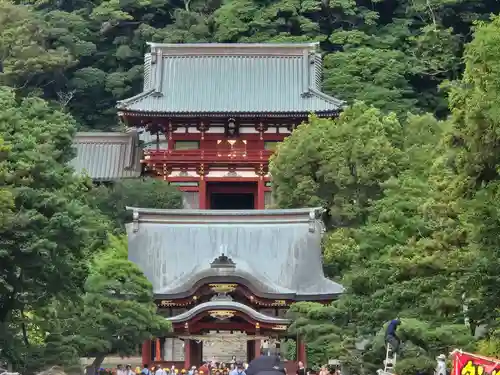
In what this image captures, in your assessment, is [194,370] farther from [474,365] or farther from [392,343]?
[474,365]

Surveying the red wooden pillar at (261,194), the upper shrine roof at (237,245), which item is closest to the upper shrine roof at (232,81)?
the red wooden pillar at (261,194)

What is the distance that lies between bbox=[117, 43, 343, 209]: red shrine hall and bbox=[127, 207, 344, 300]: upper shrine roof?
748 cm

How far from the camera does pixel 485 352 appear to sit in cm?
2062

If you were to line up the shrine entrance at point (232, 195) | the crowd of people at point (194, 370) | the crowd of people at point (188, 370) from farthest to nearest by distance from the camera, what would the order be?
1. the shrine entrance at point (232, 195)
2. the crowd of people at point (188, 370)
3. the crowd of people at point (194, 370)

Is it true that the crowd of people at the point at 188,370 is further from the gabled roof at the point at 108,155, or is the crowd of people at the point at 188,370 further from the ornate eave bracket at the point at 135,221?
the gabled roof at the point at 108,155

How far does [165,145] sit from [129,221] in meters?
7.24

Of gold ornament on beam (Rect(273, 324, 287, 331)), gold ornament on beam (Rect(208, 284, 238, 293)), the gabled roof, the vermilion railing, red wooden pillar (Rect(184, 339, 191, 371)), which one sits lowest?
red wooden pillar (Rect(184, 339, 191, 371))

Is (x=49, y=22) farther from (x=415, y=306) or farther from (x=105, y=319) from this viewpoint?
(x=415, y=306)

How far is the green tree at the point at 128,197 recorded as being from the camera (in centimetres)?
4669

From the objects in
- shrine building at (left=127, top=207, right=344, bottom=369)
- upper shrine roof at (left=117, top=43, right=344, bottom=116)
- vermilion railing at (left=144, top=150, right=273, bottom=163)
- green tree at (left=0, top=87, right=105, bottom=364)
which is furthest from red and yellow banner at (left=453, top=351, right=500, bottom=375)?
upper shrine roof at (left=117, top=43, right=344, bottom=116)

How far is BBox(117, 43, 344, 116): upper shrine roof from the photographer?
51.3 m

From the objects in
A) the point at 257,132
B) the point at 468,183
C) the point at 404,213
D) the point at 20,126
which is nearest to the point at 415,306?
the point at 404,213

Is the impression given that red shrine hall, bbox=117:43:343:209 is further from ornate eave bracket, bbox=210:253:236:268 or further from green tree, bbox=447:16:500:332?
green tree, bbox=447:16:500:332

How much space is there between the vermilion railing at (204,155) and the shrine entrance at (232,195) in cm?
144
